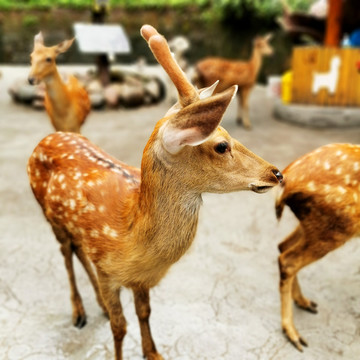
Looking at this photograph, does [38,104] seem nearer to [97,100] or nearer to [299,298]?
[97,100]

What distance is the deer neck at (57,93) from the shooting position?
3775 millimetres

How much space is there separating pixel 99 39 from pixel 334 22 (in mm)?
4204

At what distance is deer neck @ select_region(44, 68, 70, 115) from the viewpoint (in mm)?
3775

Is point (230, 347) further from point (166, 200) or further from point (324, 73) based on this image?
point (324, 73)

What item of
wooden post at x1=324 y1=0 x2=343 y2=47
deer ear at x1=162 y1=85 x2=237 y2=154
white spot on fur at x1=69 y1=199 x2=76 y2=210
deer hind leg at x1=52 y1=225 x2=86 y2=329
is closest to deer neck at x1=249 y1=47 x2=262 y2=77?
wooden post at x1=324 y1=0 x2=343 y2=47

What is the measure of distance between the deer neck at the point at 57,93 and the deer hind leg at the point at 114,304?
2.16m

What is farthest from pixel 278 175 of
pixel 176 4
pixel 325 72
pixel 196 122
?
pixel 176 4

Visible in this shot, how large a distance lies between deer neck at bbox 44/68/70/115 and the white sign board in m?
3.87

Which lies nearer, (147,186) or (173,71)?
(173,71)

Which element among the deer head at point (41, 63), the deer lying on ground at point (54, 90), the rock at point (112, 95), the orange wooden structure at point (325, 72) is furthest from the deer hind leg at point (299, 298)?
the rock at point (112, 95)

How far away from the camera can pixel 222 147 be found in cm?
161

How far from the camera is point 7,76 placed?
10.7 meters

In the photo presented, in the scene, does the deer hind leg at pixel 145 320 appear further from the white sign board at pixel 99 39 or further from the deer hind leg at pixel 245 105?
the white sign board at pixel 99 39

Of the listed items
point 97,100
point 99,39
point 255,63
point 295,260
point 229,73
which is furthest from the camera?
point 97,100
